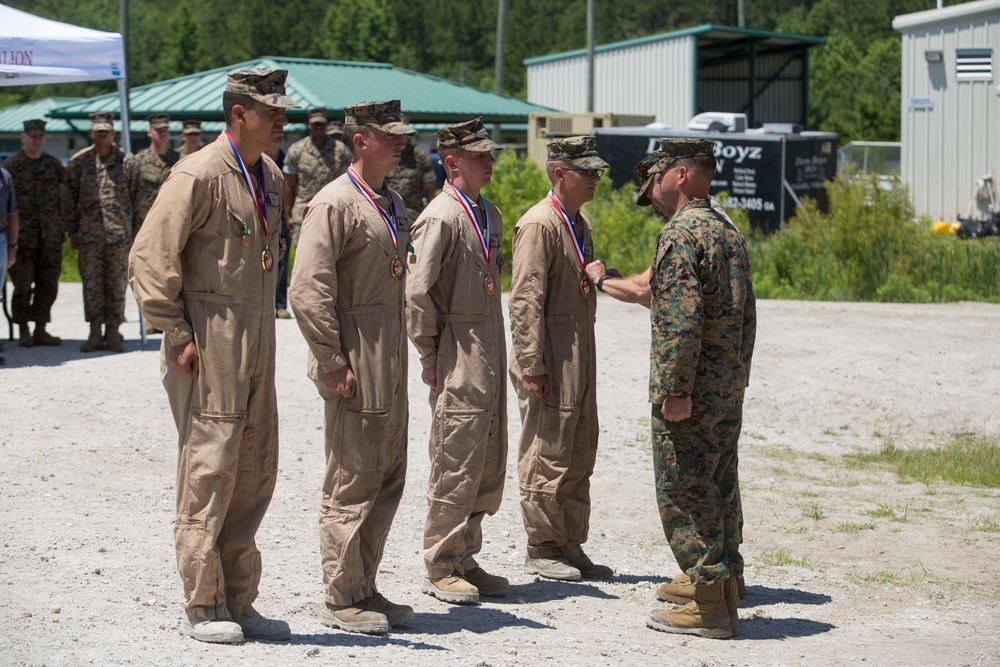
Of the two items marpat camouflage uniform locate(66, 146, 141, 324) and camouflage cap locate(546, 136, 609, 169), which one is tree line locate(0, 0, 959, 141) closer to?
marpat camouflage uniform locate(66, 146, 141, 324)

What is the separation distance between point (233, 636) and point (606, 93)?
119 ft

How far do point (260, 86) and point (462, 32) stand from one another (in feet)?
259

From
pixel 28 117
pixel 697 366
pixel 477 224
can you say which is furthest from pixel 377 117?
pixel 28 117

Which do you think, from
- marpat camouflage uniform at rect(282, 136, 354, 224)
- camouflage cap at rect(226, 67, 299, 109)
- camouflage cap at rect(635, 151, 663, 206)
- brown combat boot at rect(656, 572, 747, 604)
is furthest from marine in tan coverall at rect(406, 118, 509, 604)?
marpat camouflage uniform at rect(282, 136, 354, 224)

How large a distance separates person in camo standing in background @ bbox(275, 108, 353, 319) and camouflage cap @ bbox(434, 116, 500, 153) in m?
7.34

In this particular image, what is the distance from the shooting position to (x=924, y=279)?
16.5 meters

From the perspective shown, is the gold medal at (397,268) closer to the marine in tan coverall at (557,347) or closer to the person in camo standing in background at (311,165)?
the marine in tan coverall at (557,347)

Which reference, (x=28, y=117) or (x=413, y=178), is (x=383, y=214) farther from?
(x=28, y=117)

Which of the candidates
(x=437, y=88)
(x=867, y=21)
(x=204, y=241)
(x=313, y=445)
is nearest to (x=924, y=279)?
(x=313, y=445)

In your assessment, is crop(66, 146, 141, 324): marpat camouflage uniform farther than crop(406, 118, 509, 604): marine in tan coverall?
Yes

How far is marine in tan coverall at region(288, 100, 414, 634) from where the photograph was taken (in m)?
5.27

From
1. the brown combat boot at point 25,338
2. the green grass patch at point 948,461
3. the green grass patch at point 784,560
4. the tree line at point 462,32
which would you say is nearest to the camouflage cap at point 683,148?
the green grass patch at point 784,560

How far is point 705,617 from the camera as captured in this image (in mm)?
5715

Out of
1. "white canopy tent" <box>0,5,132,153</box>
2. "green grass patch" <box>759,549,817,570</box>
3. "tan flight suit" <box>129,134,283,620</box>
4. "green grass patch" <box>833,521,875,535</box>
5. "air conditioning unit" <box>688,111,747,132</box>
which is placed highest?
"air conditioning unit" <box>688,111,747,132</box>
